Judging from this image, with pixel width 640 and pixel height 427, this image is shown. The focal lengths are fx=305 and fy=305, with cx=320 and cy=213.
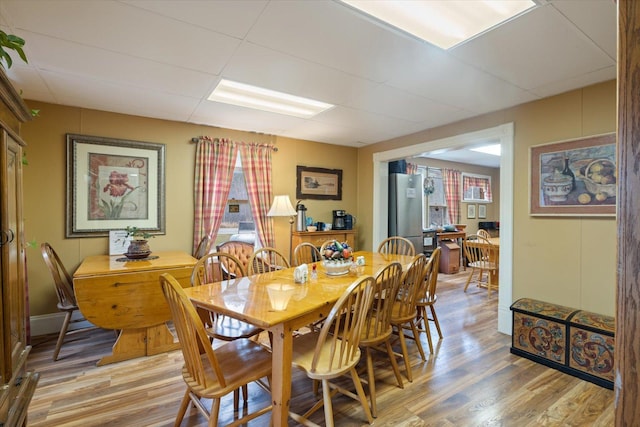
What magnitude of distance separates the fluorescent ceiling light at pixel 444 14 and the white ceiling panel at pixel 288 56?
57mm

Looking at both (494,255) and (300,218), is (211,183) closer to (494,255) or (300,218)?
(300,218)

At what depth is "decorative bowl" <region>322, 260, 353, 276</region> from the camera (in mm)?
2461

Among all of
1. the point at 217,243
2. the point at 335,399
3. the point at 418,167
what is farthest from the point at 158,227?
the point at 418,167

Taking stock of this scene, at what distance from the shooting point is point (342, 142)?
16.1 feet

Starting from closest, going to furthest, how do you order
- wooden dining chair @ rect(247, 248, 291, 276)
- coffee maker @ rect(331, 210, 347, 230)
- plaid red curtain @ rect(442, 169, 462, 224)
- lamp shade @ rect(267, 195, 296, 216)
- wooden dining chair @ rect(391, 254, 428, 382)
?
wooden dining chair @ rect(391, 254, 428, 382), wooden dining chair @ rect(247, 248, 291, 276), lamp shade @ rect(267, 195, 296, 216), coffee maker @ rect(331, 210, 347, 230), plaid red curtain @ rect(442, 169, 462, 224)

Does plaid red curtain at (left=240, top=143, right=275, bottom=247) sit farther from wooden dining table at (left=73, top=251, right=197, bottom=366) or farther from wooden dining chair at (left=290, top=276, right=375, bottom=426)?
wooden dining chair at (left=290, top=276, right=375, bottom=426)

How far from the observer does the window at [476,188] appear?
7.56 meters

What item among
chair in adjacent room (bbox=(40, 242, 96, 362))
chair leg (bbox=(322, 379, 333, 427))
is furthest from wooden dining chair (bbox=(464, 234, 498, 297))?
chair in adjacent room (bbox=(40, 242, 96, 362))

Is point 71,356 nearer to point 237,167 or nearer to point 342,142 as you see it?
point 237,167

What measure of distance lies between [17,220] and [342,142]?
4189 mm

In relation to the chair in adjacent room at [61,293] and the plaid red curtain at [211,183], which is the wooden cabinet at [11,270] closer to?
the chair in adjacent room at [61,293]

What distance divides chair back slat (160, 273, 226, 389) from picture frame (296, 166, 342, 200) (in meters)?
3.28

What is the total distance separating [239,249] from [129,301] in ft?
4.45

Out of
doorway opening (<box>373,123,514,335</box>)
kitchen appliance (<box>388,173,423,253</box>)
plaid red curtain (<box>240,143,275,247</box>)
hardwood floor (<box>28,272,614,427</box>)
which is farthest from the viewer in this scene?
kitchen appliance (<box>388,173,423,253</box>)
